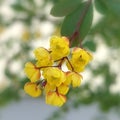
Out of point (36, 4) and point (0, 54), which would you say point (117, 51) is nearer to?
point (36, 4)

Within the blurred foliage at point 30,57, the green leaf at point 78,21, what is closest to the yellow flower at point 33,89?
the green leaf at point 78,21

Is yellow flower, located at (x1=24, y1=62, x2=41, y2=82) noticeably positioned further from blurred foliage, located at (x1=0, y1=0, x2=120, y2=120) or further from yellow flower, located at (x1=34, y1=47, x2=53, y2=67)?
blurred foliage, located at (x1=0, y1=0, x2=120, y2=120)

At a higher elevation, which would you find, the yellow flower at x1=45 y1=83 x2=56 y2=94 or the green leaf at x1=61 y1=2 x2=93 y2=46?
the green leaf at x1=61 y1=2 x2=93 y2=46

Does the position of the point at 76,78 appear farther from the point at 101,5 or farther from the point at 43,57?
the point at 101,5

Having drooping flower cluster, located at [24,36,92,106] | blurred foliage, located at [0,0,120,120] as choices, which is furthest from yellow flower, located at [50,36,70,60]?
Result: blurred foliage, located at [0,0,120,120]

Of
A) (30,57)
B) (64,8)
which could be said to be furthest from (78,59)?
(30,57)

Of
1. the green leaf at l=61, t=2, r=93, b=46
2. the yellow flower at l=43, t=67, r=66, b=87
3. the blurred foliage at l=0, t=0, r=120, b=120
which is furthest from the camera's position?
the blurred foliage at l=0, t=0, r=120, b=120

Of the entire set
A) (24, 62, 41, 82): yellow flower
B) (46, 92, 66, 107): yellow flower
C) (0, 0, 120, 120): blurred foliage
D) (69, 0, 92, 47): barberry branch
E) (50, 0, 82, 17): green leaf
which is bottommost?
(46, 92, 66, 107): yellow flower
